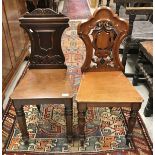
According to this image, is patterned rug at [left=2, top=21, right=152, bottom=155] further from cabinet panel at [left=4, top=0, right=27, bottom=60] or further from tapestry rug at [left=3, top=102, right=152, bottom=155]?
cabinet panel at [left=4, top=0, right=27, bottom=60]

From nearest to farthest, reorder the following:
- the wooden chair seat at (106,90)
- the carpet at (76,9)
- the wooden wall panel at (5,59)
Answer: the wooden chair seat at (106,90) < the wooden wall panel at (5,59) < the carpet at (76,9)

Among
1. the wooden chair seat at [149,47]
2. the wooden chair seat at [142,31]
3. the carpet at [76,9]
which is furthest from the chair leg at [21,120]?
the carpet at [76,9]

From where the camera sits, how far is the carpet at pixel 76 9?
239 inches

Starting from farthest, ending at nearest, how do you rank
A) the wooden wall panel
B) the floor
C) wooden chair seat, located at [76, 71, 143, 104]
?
1. the wooden wall panel
2. the floor
3. wooden chair seat, located at [76, 71, 143, 104]

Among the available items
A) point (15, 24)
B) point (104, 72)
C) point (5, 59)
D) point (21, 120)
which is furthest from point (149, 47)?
point (15, 24)

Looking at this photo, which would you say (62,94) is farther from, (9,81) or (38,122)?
(9,81)

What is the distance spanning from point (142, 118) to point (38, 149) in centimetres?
108

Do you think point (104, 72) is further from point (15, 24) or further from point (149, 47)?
point (15, 24)

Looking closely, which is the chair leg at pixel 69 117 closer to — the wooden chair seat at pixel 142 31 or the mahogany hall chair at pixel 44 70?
the mahogany hall chair at pixel 44 70

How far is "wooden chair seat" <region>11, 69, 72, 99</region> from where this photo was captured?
5.75ft

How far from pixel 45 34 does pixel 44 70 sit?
340 millimetres

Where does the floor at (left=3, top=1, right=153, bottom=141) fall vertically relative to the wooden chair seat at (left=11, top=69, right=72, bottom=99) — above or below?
below

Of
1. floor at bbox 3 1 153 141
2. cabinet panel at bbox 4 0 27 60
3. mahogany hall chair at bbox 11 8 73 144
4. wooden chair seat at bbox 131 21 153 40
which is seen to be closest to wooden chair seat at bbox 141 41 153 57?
wooden chair seat at bbox 131 21 153 40

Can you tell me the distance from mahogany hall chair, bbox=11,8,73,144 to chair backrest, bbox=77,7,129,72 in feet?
0.69
